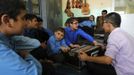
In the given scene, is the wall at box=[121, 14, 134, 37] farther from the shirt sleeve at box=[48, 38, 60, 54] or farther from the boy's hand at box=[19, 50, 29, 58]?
the boy's hand at box=[19, 50, 29, 58]

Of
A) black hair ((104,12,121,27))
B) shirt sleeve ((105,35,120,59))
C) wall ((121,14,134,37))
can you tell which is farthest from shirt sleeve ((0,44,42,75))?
wall ((121,14,134,37))

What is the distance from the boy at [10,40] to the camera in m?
0.65

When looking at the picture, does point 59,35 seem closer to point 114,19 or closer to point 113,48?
point 114,19

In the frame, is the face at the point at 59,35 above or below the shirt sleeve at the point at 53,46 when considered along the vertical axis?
above

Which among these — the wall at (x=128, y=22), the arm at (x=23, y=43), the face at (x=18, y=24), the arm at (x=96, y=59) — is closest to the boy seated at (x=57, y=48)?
the arm at (x=96, y=59)

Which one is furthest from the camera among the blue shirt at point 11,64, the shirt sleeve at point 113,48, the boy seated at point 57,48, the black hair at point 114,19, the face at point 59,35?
the face at point 59,35

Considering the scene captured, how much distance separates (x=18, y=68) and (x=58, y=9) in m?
6.17

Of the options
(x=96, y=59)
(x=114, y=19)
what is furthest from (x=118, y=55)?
(x=114, y=19)

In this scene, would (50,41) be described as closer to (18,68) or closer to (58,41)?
(58,41)

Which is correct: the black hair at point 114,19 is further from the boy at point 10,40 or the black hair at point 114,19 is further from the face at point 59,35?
the boy at point 10,40

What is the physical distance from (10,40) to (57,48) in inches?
74.5

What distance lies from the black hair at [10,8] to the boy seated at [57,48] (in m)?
1.57

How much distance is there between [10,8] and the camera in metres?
0.69

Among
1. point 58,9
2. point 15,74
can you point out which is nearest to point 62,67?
point 15,74
